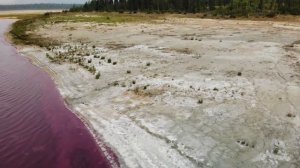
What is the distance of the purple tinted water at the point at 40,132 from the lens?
654 inches

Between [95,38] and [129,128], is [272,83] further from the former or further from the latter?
[95,38]

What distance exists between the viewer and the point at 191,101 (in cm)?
2328

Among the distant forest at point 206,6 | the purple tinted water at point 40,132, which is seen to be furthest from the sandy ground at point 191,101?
the distant forest at point 206,6

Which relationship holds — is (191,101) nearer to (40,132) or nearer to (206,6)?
(40,132)

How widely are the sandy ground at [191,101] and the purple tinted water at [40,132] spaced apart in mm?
878

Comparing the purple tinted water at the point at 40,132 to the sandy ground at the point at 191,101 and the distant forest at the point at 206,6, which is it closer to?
the sandy ground at the point at 191,101

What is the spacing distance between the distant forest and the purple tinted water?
7700 centimetres

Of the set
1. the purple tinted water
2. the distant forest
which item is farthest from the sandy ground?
the distant forest

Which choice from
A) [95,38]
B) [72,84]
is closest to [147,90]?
[72,84]

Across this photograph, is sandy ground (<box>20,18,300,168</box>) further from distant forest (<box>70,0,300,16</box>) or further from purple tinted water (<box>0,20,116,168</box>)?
distant forest (<box>70,0,300,16</box>)

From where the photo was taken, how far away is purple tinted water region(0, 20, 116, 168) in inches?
654

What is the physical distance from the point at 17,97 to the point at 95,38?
28.3 m

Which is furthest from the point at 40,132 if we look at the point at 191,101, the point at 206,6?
the point at 206,6

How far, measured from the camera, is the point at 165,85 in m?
27.0
